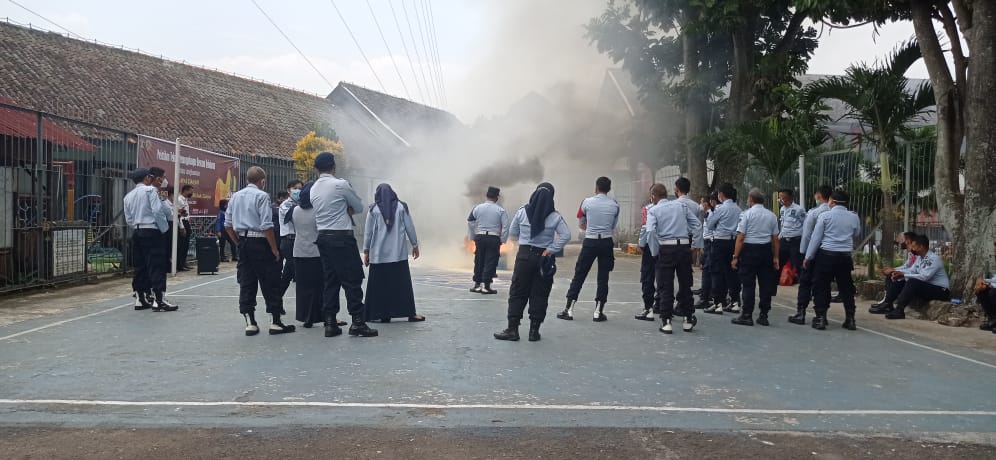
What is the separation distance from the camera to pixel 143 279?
9.29 meters

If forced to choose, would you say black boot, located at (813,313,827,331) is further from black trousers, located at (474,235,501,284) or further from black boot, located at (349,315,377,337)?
black boot, located at (349,315,377,337)

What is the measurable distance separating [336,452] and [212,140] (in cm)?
2321

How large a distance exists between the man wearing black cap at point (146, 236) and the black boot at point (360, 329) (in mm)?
3150

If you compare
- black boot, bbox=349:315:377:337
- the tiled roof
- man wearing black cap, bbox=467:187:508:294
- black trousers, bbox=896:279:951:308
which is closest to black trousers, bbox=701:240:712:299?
black trousers, bbox=896:279:951:308

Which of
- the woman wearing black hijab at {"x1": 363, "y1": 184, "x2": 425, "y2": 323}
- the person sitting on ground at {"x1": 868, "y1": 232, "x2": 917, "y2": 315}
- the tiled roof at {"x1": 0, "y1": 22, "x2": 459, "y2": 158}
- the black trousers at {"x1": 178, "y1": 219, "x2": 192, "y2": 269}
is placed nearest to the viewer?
the woman wearing black hijab at {"x1": 363, "y1": 184, "x2": 425, "y2": 323}

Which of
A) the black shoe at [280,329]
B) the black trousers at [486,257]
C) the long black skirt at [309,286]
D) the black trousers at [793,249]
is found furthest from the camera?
the black trousers at [486,257]

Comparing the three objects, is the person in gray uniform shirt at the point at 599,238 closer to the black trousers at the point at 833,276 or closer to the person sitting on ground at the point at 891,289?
the black trousers at the point at 833,276

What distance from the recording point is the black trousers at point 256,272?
25.4ft

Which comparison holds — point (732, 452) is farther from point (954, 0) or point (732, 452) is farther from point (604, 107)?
point (604, 107)

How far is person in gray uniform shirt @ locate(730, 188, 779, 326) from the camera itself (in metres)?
8.98

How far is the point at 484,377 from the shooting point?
5.87 m

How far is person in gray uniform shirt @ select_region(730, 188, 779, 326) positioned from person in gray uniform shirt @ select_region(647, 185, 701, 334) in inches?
37.0

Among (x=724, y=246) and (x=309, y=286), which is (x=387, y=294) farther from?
(x=724, y=246)

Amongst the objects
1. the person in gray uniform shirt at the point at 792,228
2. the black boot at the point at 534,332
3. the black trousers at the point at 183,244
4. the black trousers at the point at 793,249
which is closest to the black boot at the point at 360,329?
the black boot at the point at 534,332
